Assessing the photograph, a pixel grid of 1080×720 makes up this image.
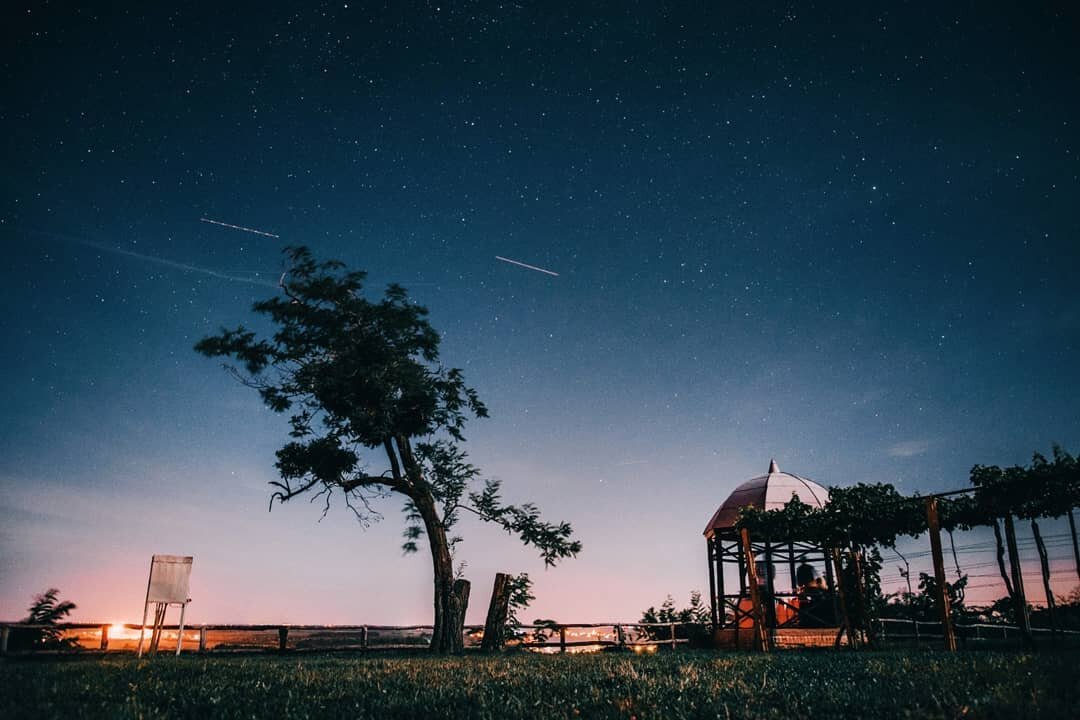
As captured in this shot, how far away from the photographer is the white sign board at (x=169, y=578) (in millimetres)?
17844

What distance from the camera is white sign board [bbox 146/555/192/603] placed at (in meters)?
17.8

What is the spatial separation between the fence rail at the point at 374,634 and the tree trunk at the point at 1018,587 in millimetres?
14344

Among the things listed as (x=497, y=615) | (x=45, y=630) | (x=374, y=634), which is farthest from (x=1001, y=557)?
(x=45, y=630)

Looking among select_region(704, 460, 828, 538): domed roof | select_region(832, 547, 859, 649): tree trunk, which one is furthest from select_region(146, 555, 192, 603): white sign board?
select_region(832, 547, 859, 649): tree trunk

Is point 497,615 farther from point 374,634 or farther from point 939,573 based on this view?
point 939,573

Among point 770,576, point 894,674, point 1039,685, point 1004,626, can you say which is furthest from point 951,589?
point 1039,685

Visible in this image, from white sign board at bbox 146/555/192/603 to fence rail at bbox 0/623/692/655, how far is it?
290 centimetres

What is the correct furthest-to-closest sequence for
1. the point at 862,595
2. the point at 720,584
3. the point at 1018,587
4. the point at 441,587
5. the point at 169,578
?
the point at 720,584, the point at 441,587, the point at 862,595, the point at 169,578, the point at 1018,587

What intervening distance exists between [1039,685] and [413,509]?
20.6 m

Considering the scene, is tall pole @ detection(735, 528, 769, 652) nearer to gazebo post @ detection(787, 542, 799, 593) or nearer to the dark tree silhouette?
gazebo post @ detection(787, 542, 799, 593)

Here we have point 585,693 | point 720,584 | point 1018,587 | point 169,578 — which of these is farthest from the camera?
point 720,584

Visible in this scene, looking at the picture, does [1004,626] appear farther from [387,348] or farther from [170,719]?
[170,719]

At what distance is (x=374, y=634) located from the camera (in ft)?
82.1

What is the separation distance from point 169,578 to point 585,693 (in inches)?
660
